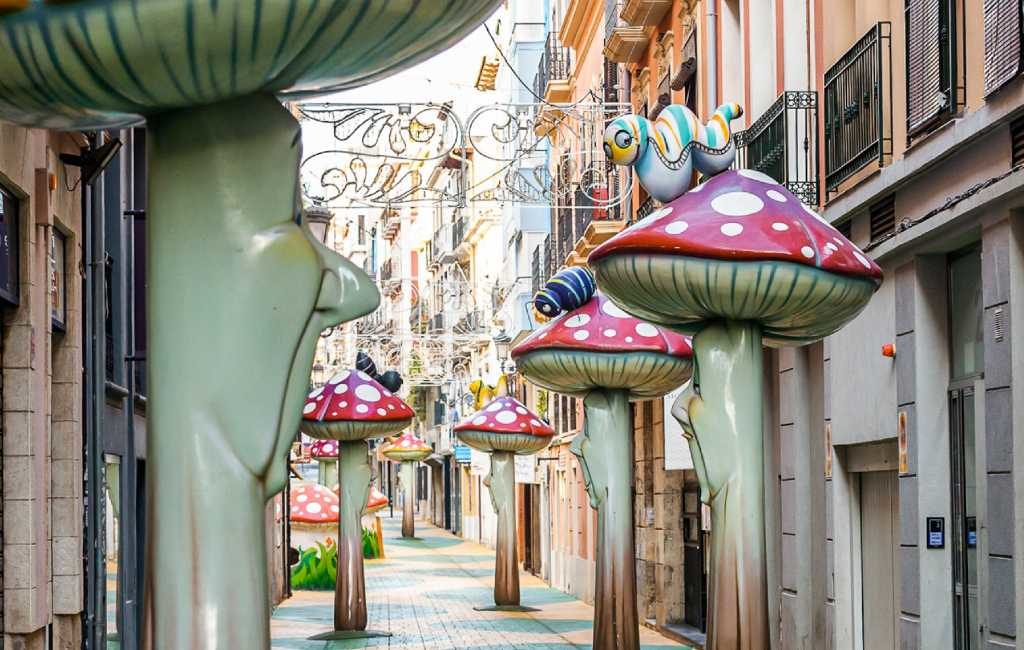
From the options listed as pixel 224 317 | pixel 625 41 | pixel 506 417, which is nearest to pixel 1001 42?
pixel 224 317

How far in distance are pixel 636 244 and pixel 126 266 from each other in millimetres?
8680

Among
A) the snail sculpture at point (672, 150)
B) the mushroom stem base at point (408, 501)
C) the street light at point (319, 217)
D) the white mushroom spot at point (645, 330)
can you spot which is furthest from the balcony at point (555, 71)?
the snail sculpture at point (672, 150)

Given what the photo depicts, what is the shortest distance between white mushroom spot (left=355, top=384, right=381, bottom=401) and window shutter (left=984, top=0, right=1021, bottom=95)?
13967 mm

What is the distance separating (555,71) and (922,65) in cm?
2732

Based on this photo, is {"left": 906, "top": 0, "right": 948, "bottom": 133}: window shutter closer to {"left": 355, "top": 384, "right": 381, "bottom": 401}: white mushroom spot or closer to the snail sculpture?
the snail sculpture

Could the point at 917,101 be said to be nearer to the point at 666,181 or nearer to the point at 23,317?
the point at 666,181

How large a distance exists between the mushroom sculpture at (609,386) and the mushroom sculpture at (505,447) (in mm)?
11146

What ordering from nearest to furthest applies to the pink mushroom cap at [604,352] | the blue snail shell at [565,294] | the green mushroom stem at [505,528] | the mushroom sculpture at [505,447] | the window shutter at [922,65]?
the window shutter at [922,65], the pink mushroom cap at [604,352], the blue snail shell at [565,294], the mushroom sculpture at [505,447], the green mushroom stem at [505,528]

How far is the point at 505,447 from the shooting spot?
3159 centimetres

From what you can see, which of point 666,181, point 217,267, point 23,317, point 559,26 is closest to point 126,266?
point 23,317

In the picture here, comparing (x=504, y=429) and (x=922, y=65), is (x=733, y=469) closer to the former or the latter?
(x=922, y=65)

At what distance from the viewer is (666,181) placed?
40.7 feet

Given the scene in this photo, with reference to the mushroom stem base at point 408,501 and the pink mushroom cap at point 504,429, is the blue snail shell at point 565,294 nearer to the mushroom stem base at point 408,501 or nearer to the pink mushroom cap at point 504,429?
the pink mushroom cap at point 504,429

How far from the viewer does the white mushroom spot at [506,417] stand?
3125 cm
